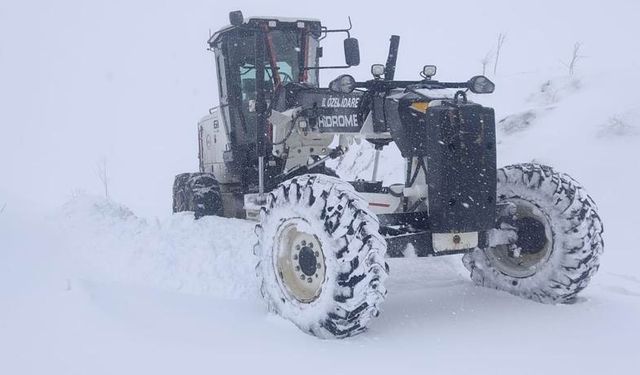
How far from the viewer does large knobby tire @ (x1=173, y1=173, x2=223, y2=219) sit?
769cm

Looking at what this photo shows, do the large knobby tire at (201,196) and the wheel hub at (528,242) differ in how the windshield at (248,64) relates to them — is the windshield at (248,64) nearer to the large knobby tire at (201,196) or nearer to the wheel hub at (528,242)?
the large knobby tire at (201,196)

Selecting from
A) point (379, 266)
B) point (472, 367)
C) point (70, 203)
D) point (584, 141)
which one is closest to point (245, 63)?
point (70, 203)

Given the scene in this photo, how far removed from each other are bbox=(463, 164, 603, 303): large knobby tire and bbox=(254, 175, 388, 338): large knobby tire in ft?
5.20

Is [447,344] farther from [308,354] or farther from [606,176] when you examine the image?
[606,176]

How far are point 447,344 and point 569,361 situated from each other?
2.43 ft

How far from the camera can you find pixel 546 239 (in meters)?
4.84

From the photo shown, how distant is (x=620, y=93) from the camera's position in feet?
36.1

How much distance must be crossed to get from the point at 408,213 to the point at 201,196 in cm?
375

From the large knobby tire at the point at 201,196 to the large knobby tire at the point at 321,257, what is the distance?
323cm

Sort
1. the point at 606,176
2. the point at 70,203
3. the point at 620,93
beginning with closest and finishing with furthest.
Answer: the point at 606,176, the point at 70,203, the point at 620,93

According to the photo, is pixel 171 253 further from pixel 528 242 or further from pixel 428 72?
pixel 528 242

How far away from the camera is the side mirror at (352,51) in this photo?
6141mm

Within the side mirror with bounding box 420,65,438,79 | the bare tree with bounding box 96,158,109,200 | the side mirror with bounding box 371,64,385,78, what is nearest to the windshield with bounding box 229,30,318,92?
the side mirror with bounding box 420,65,438,79

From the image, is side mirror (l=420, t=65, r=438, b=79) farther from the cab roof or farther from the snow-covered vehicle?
the cab roof
